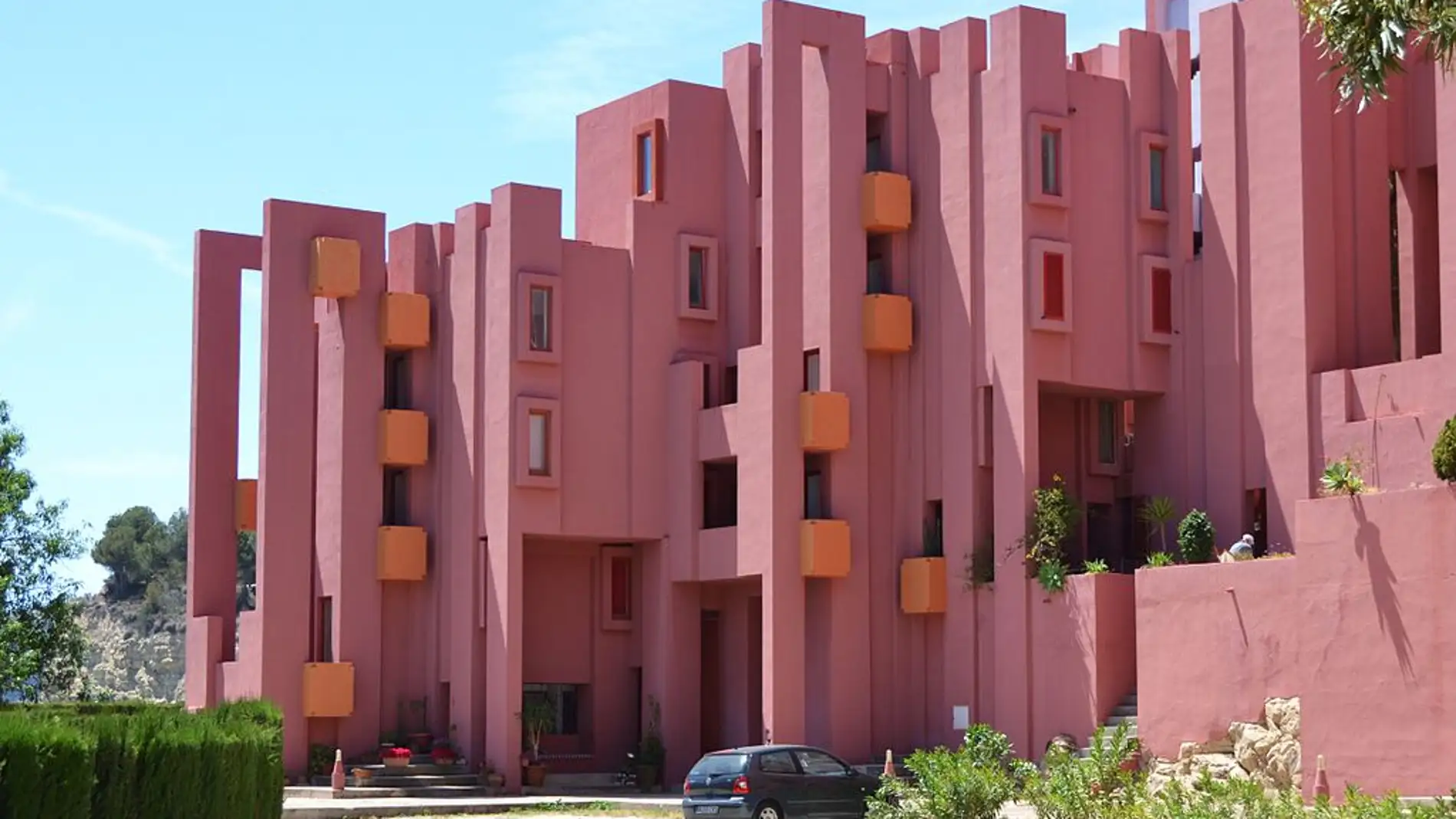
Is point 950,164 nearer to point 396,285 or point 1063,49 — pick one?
point 1063,49

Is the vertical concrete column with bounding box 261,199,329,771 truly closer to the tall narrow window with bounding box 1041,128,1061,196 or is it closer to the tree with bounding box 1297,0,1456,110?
the tall narrow window with bounding box 1041,128,1061,196

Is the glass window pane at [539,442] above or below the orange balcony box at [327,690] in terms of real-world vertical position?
above

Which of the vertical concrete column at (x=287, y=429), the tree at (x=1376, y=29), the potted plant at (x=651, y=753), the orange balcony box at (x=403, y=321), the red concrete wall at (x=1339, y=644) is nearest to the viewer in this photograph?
the tree at (x=1376, y=29)

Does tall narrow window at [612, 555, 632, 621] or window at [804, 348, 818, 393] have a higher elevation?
window at [804, 348, 818, 393]

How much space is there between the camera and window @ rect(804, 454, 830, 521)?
43.4 meters

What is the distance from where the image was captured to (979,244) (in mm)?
42438

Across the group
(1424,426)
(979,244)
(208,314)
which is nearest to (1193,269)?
(979,244)

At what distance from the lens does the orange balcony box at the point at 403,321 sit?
48000mm

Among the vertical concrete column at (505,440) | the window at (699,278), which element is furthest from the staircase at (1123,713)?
the window at (699,278)

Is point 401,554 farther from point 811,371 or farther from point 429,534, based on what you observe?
point 811,371

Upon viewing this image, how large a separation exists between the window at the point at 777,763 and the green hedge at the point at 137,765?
35.3 ft

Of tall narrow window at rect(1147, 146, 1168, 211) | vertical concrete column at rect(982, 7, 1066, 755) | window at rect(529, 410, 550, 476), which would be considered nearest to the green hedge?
vertical concrete column at rect(982, 7, 1066, 755)

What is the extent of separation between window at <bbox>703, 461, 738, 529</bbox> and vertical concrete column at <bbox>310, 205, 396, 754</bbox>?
276 inches

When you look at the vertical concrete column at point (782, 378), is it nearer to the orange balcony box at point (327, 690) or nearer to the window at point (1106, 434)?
the window at point (1106, 434)
